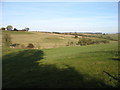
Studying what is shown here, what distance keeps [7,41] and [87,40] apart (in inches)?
1066

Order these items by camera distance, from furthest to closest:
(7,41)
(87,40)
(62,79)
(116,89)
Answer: (87,40)
(7,41)
(62,79)
(116,89)

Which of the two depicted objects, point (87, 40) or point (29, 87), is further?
point (87, 40)

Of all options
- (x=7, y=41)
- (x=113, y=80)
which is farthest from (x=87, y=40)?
(x=113, y=80)

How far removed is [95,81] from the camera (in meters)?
6.92

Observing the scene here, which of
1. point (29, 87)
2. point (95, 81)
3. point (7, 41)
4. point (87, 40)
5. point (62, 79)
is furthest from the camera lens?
point (87, 40)

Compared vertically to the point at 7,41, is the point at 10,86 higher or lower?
lower

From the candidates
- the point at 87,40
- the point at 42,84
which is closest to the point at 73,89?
the point at 42,84

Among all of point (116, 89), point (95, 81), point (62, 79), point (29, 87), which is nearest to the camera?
point (116, 89)

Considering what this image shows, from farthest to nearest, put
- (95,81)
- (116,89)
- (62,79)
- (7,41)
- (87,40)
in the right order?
(87,40), (7,41), (62,79), (95,81), (116,89)

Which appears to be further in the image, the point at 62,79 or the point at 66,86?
the point at 62,79

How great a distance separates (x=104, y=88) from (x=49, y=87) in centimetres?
268

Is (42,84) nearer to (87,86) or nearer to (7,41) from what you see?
(87,86)

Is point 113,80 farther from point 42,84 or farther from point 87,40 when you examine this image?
point 87,40

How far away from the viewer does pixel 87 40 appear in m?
→ 46.0
